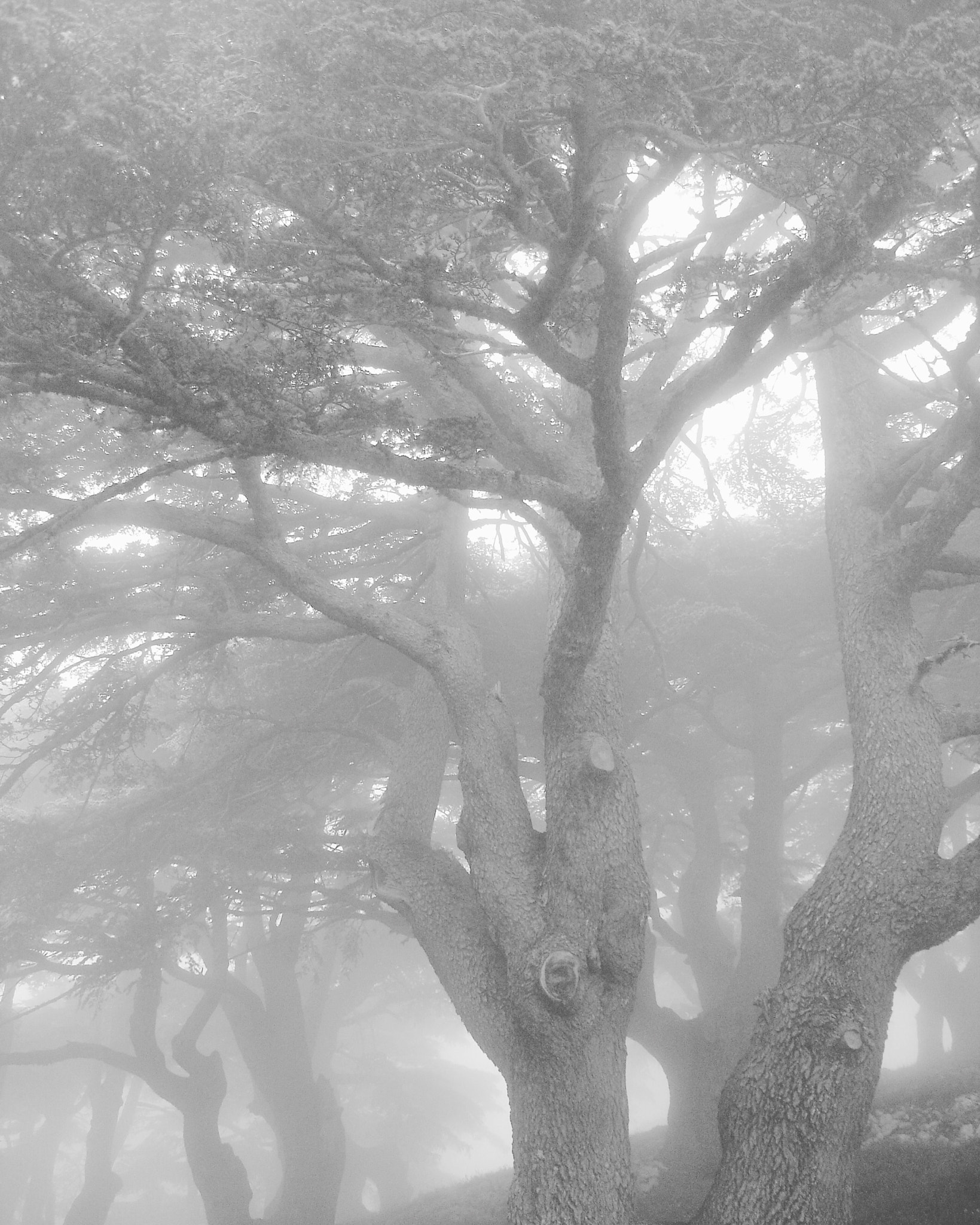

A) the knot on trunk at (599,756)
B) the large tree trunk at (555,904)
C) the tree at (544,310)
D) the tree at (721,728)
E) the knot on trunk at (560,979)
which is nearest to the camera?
the tree at (544,310)

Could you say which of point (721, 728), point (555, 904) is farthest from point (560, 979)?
point (721, 728)

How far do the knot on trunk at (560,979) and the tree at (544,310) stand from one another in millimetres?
21

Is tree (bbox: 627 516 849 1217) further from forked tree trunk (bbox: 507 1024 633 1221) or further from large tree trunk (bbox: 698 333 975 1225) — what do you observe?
forked tree trunk (bbox: 507 1024 633 1221)

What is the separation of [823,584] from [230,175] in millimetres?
10689

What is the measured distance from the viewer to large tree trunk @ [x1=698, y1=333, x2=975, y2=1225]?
5219 millimetres

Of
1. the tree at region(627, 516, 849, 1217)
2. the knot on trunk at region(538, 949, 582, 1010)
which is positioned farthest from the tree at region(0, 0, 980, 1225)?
the tree at region(627, 516, 849, 1217)

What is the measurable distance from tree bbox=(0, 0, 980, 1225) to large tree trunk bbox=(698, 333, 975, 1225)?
0.02 m

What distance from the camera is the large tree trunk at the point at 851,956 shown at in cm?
522

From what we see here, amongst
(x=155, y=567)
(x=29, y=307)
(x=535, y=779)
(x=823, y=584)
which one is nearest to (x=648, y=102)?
(x=29, y=307)

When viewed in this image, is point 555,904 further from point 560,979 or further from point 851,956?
point 851,956

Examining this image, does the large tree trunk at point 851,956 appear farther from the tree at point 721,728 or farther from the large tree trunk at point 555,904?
the tree at point 721,728

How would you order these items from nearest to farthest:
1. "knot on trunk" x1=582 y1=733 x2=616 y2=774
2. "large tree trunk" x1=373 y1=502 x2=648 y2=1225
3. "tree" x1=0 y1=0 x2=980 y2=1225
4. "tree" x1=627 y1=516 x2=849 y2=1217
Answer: "tree" x1=0 y1=0 x2=980 y2=1225, "large tree trunk" x1=373 y1=502 x2=648 y2=1225, "knot on trunk" x1=582 y1=733 x2=616 y2=774, "tree" x1=627 y1=516 x2=849 y2=1217

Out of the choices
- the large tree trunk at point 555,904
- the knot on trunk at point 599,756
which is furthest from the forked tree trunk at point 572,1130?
the knot on trunk at point 599,756

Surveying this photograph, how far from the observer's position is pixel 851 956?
18.5 feet
